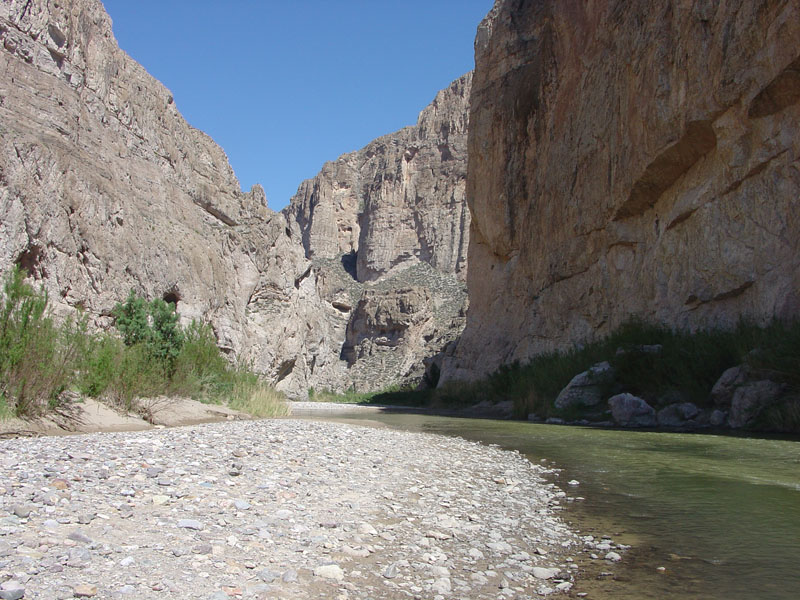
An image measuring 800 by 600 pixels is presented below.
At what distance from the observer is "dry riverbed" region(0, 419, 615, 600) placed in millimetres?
2664

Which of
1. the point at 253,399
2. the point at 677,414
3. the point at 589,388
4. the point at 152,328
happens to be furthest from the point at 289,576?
the point at 589,388

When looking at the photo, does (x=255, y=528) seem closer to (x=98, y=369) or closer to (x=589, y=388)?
(x=98, y=369)

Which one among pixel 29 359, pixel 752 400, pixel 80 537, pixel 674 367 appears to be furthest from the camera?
pixel 674 367

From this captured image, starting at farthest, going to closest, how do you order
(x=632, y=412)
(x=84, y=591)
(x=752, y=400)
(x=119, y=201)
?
1. (x=119, y=201)
2. (x=632, y=412)
3. (x=752, y=400)
4. (x=84, y=591)

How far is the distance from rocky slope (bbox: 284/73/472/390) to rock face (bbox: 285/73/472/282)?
5.5 inches

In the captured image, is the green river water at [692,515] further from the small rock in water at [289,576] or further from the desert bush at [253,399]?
the desert bush at [253,399]

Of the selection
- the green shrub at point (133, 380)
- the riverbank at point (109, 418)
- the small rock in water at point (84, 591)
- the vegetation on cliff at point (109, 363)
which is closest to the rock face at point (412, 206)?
the vegetation on cliff at point (109, 363)

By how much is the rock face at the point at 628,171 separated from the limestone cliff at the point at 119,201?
13.0 meters

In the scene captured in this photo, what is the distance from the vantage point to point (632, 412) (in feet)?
42.6

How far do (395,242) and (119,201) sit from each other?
54.7 meters

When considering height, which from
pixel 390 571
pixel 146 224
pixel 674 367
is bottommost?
pixel 390 571

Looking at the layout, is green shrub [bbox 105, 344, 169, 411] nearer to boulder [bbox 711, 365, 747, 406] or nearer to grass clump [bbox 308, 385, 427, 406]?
boulder [bbox 711, 365, 747, 406]

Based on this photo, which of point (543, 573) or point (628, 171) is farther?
point (628, 171)

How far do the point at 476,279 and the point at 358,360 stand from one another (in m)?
26.7
